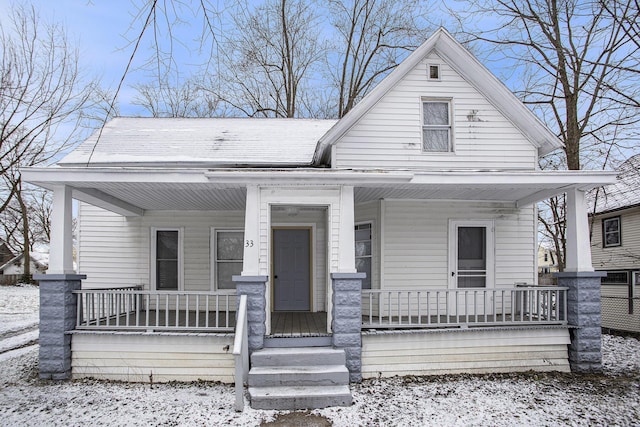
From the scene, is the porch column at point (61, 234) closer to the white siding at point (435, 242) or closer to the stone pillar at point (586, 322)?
the white siding at point (435, 242)

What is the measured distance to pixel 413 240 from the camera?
8.82 meters

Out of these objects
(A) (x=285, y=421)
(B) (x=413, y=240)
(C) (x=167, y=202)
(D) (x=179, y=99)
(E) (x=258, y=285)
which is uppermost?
(D) (x=179, y=99)

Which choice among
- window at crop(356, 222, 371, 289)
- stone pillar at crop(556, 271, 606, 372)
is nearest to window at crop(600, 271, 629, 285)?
stone pillar at crop(556, 271, 606, 372)

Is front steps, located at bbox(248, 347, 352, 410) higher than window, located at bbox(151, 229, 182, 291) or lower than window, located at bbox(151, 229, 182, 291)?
lower

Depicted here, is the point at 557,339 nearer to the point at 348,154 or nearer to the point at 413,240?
the point at 413,240

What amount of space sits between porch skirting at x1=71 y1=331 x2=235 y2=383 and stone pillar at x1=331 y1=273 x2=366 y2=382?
68.4 inches

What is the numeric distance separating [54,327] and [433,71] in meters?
8.14

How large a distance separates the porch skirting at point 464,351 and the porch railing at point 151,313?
2.50 m

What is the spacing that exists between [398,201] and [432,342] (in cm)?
290

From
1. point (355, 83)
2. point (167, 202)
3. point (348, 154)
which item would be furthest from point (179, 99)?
point (348, 154)

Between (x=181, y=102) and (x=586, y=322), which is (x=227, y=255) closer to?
(x=586, y=322)

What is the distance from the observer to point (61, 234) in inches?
273

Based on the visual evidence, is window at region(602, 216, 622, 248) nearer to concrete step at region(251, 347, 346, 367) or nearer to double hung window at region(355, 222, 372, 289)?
double hung window at region(355, 222, 372, 289)

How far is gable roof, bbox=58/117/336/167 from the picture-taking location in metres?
8.86
